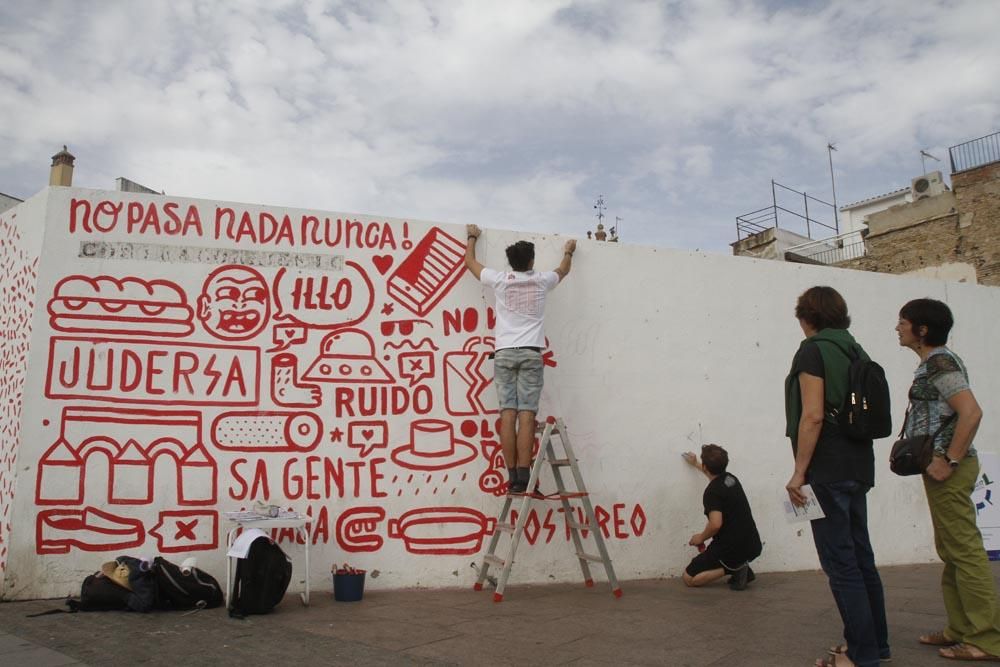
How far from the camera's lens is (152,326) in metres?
5.34

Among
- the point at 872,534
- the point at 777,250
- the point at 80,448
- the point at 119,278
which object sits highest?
the point at 777,250

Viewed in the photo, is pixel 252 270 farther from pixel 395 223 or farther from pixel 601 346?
pixel 601 346

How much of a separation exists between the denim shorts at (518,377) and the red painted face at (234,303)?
1777 mm

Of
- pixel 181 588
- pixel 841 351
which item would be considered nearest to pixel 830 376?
pixel 841 351

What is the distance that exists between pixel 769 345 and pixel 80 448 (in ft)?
18.6

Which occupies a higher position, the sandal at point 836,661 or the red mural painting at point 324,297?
the red mural painting at point 324,297

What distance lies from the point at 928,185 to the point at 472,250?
16683 millimetres

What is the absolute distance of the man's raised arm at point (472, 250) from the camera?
5914mm

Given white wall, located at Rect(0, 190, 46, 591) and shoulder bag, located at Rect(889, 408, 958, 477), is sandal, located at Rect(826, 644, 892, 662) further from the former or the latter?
white wall, located at Rect(0, 190, 46, 591)

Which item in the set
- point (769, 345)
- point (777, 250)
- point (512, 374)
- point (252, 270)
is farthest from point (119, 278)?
point (777, 250)

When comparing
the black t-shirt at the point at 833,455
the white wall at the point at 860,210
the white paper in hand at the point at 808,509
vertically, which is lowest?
the white paper in hand at the point at 808,509

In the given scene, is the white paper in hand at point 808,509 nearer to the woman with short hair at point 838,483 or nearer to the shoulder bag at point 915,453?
the woman with short hair at point 838,483

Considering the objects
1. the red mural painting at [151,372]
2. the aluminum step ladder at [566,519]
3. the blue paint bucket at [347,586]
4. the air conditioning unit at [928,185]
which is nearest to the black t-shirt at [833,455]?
the aluminum step ladder at [566,519]

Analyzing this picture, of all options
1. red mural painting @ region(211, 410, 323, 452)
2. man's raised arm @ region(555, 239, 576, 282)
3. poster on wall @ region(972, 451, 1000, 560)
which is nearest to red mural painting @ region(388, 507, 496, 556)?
red mural painting @ region(211, 410, 323, 452)
